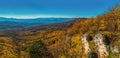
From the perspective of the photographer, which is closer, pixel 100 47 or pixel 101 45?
pixel 100 47

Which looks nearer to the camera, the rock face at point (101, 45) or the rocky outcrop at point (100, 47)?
the rock face at point (101, 45)

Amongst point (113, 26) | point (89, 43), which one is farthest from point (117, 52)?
point (113, 26)

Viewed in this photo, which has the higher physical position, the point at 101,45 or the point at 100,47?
the point at 101,45

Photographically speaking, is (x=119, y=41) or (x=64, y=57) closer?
(x=119, y=41)

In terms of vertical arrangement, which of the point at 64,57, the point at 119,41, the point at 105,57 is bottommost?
the point at 64,57

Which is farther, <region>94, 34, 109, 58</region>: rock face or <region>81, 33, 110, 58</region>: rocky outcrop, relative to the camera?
<region>81, 33, 110, 58</region>: rocky outcrop

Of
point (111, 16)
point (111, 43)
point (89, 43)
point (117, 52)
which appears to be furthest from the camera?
point (111, 16)

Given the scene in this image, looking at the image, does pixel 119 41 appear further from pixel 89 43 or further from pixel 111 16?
pixel 111 16

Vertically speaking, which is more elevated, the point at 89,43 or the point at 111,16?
the point at 111,16
